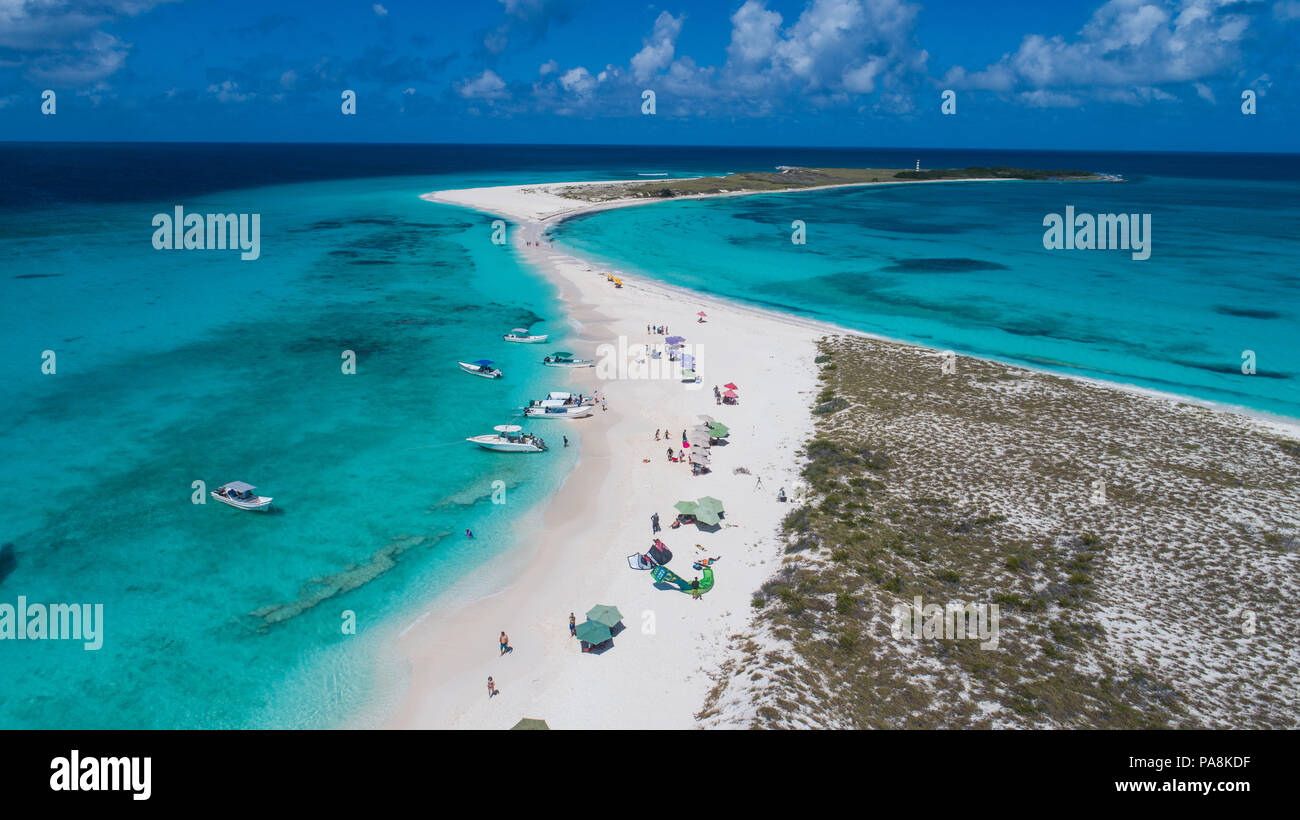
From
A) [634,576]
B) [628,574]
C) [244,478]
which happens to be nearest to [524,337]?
[244,478]

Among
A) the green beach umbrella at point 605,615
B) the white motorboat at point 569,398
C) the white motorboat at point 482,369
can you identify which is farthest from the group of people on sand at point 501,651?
the white motorboat at point 482,369

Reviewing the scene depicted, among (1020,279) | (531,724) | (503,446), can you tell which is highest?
(1020,279)

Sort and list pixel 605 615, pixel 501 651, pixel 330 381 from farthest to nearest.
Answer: pixel 330 381 → pixel 605 615 → pixel 501 651

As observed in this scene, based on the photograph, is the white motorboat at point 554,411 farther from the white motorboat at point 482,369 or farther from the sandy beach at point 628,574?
the white motorboat at point 482,369

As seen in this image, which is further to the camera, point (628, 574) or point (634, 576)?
point (628, 574)

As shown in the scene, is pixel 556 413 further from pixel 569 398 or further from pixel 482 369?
pixel 482 369
